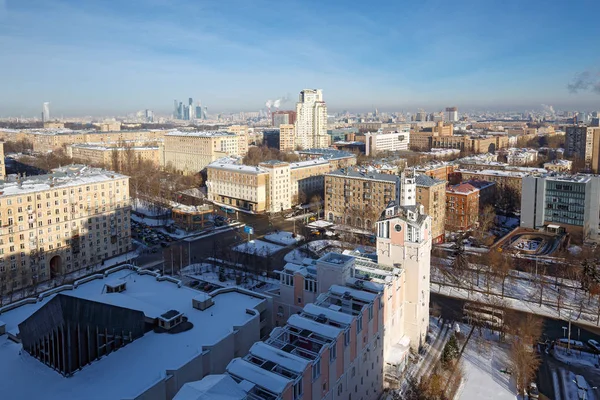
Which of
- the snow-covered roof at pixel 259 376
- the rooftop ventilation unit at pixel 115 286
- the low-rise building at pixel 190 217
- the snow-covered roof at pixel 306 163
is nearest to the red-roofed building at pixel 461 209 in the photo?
the snow-covered roof at pixel 306 163

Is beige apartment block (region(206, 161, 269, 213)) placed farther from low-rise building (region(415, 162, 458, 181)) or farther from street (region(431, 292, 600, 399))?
street (region(431, 292, 600, 399))

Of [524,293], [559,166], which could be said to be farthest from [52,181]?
[559,166]

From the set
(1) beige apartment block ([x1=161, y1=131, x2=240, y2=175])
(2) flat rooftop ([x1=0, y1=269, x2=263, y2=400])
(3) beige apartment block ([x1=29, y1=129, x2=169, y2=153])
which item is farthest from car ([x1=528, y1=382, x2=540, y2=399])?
(3) beige apartment block ([x1=29, y1=129, x2=169, y2=153])

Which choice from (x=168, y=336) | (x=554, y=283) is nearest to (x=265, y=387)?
(x=168, y=336)

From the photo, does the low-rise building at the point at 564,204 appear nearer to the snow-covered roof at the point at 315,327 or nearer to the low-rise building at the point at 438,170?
the low-rise building at the point at 438,170

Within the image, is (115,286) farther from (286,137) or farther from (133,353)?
(286,137)
